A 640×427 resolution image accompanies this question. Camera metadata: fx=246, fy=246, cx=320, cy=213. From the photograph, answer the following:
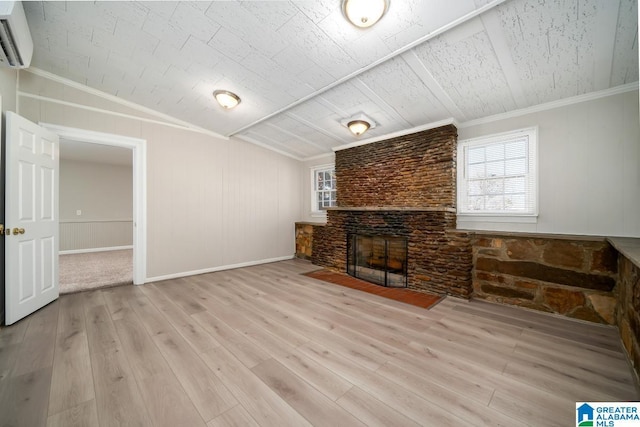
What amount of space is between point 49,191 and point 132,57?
1.97 m

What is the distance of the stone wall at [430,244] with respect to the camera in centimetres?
329

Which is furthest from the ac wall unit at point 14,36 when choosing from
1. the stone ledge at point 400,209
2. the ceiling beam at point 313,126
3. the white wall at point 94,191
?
the white wall at point 94,191

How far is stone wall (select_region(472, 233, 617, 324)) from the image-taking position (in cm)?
252

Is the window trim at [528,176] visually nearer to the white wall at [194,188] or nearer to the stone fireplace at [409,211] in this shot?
the stone fireplace at [409,211]

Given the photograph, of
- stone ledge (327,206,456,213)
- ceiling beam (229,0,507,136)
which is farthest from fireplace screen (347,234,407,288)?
ceiling beam (229,0,507,136)

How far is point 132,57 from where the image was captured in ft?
9.29

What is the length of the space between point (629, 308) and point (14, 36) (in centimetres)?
553

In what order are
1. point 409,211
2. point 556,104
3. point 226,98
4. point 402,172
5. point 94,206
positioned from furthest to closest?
point 94,206
point 402,172
point 409,211
point 226,98
point 556,104

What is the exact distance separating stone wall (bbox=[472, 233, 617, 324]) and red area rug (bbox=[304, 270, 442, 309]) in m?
0.70

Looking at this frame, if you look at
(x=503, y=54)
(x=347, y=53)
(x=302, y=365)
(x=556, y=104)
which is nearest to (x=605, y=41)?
(x=503, y=54)

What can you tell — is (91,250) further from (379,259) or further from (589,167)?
(589,167)

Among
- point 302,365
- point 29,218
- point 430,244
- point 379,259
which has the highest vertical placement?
point 29,218

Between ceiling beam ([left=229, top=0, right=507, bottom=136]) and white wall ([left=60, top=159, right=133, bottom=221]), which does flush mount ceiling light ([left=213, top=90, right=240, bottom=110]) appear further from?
white wall ([left=60, top=159, right=133, bottom=221])

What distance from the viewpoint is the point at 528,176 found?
10.5 feet
